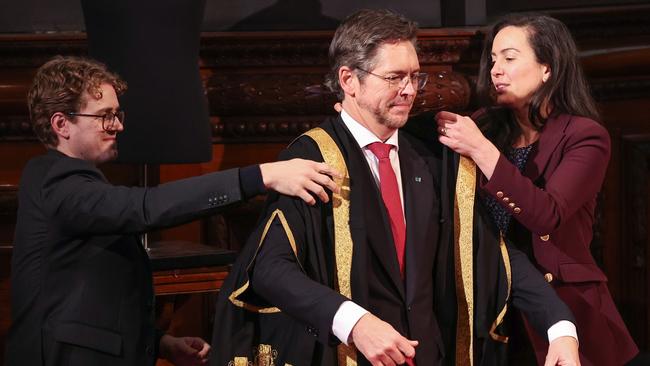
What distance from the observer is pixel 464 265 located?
260cm

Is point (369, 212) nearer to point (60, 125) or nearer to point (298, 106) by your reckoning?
point (60, 125)

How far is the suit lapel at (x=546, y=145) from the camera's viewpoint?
119 inches

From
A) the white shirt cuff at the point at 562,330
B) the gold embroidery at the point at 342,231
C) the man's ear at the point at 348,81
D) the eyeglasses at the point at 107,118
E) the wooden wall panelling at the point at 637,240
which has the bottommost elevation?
the wooden wall panelling at the point at 637,240

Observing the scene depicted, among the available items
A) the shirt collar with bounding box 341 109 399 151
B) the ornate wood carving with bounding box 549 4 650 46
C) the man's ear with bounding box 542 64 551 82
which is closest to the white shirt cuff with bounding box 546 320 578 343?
the shirt collar with bounding box 341 109 399 151

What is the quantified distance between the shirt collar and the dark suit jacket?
1.04ft

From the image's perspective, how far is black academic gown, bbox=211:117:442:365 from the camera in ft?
8.07

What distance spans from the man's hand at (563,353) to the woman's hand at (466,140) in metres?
0.53

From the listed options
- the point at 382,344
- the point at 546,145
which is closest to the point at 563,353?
the point at 382,344

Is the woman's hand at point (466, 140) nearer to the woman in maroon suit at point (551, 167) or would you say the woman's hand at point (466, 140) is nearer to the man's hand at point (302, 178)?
the woman in maroon suit at point (551, 167)

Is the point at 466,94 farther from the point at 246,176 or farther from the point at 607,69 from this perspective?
the point at 246,176

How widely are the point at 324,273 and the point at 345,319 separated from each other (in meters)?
0.23

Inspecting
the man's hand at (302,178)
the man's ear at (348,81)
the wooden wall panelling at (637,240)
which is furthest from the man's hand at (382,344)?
the wooden wall panelling at (637,240)

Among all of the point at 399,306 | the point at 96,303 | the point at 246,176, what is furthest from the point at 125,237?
the point at 399,306

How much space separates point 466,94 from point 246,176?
6.60ft
